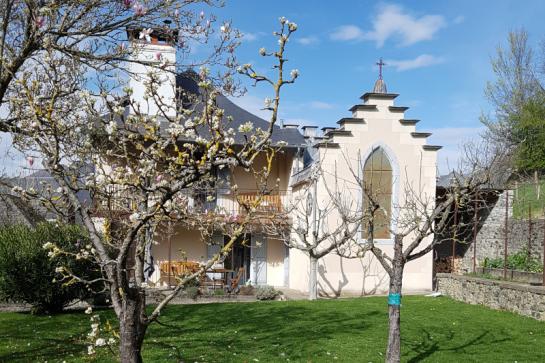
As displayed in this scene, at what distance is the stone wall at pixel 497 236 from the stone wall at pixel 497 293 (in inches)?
59.2

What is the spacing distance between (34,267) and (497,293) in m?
11.6

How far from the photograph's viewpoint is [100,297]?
51.1ft

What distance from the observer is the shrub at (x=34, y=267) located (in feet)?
43.7

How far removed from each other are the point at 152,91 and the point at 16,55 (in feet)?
17.0

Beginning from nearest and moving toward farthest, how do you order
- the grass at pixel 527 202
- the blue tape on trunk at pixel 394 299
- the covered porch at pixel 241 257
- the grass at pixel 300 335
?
the blue tape on trunk at pixel 394 299 < the grass at pixel 300 335 < the grass at pixel 527 202 < the covered porch at pixel 241 257

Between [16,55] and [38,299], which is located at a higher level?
[16,55]

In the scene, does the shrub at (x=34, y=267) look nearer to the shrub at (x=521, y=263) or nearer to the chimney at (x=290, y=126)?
the shrub at (x=521, y=263)

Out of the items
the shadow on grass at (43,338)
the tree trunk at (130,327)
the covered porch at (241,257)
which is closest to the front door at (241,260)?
the covered porch at (241,257)

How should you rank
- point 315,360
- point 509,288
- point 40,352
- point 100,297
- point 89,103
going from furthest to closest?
point 100,297 < point 509,288 < point 40,352 < point 315,360 < point 89,103

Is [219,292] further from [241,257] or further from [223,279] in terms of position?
[241,257]

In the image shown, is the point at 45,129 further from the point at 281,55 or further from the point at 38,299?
the point at 38,299

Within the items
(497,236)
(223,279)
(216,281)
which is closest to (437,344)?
(497,236)

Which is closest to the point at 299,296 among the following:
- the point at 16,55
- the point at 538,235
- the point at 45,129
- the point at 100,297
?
the point at 100,297

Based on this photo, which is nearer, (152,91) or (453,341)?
(152,91)
